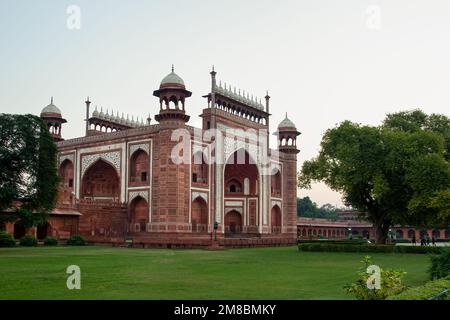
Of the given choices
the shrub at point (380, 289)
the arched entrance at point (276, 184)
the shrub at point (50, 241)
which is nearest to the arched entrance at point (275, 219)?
the arched entrance at point (276, 184)

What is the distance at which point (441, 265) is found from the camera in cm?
1299

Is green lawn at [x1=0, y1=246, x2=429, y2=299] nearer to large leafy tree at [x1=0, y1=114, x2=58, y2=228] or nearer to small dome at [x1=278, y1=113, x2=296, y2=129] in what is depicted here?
large leafy tree at [x1=0, y1=114, x2=58, y2=228]

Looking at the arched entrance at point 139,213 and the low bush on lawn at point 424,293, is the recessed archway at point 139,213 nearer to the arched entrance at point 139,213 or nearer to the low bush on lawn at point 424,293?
the arched entrance at point 139,213

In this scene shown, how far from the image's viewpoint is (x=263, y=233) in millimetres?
47469

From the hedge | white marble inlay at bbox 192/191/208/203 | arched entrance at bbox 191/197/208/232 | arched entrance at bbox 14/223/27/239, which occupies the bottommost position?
the hedge

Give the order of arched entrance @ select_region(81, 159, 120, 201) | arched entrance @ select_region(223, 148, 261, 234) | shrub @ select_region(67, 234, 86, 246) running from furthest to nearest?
1. arched entrance @ select_region(223, 148, 261, 234)
2. arched entrance @ select_region(81, 159, 120, 201)
3. shrub @ select_region(67, 234, 86, 246)

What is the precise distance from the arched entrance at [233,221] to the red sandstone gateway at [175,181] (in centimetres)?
9

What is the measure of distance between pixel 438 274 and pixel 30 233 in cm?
2871

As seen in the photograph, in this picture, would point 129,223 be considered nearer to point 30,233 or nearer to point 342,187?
point 30,233

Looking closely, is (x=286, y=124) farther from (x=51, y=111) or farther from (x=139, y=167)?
(x=51, y=111)

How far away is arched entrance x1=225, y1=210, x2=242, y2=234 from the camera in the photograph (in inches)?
1901

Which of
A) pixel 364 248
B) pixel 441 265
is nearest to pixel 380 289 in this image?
pixel 441 265

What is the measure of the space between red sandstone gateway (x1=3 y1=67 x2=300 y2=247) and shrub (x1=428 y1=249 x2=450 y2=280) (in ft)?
67.9

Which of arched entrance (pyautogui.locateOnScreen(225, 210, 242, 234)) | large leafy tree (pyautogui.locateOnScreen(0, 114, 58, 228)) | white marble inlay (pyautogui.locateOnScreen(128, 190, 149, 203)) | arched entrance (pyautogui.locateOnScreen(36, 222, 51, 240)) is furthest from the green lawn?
arched entrance (pyautogui.locateOnScreen(225, 210, 242, 234))
